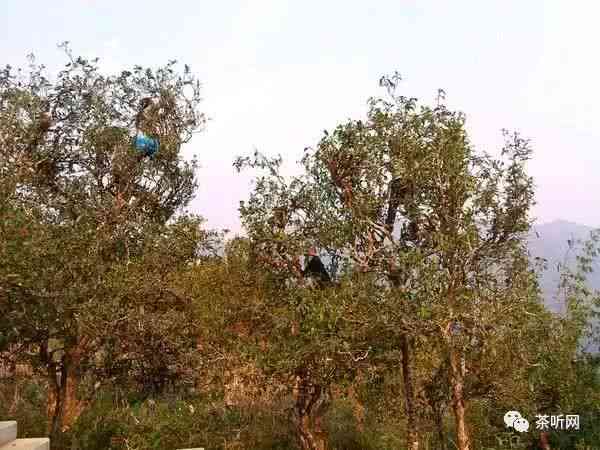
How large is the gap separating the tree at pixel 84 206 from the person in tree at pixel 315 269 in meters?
7.06

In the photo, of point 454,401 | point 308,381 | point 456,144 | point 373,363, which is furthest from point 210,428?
point 456,144

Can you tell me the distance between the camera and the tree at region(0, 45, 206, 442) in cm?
1685

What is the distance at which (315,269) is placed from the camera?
15.9 meters

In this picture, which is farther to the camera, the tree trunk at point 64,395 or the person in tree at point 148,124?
the person in tree at point 148,124

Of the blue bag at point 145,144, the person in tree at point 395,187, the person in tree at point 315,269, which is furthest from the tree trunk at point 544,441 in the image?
the blue bag at point 145,144

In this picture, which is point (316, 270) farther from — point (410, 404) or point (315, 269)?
point (410, 404)

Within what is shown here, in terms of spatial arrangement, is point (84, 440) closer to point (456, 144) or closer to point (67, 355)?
point (67, 355)

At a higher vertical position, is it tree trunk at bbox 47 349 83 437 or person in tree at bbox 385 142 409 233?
person in tree at bbox 385 142 409 233

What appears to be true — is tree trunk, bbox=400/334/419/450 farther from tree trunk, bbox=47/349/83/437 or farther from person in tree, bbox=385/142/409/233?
tree trunk, bbox=47/349/83/437

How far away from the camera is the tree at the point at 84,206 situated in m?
16.9

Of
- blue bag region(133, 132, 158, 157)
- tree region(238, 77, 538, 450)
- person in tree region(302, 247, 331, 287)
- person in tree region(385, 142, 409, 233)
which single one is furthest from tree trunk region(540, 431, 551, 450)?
blue bag region(133, 132, 158, 157)

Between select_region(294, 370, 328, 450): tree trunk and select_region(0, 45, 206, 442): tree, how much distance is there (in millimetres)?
7147

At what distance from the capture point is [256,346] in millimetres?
15648

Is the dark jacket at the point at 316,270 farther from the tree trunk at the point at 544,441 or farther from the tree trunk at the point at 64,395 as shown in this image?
the tree trunk at the point at 64,395
